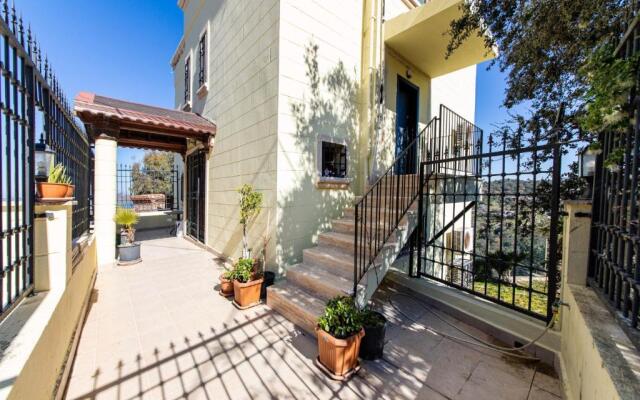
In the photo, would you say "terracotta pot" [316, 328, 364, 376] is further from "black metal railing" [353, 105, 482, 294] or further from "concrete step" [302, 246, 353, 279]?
"concrete step" [302, 246, 353, 279]

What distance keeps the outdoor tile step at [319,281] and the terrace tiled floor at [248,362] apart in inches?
22.7

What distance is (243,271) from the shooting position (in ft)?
12.7

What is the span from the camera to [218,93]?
6.46 metres

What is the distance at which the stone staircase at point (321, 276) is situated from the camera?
326 centimetres

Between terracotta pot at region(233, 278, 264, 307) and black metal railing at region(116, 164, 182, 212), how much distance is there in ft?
19.5

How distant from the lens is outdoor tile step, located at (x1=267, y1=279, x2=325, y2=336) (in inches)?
123

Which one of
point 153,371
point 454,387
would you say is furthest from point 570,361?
point 153,371

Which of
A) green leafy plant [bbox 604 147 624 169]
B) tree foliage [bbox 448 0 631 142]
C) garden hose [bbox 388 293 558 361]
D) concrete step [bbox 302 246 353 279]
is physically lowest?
garden hose [bbox 388 293 558 361]

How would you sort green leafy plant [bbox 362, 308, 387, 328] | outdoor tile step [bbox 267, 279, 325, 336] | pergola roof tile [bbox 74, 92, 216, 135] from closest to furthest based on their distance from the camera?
green leafy plant [bbox 362, 308, 387, 328]
outdoor tile step [bbox 267, 279, 325, 336]
pergola roof tile [bbox 74, 92, 216, 135]

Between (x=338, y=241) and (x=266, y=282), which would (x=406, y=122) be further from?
(x=266, y=282)

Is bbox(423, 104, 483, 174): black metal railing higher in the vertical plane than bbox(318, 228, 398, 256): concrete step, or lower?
higher

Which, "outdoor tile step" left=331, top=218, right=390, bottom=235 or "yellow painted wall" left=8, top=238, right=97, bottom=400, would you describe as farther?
"outdoor tile step" left=331, top=218, right=390, bottom=235

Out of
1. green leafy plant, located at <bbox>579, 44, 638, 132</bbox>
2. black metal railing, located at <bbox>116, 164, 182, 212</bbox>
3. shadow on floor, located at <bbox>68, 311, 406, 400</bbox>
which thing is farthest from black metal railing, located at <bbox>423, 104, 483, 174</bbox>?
black metal railing, located at <bbox>116, 164, 182, 212</bbox>

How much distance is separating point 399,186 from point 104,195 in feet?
20.0
